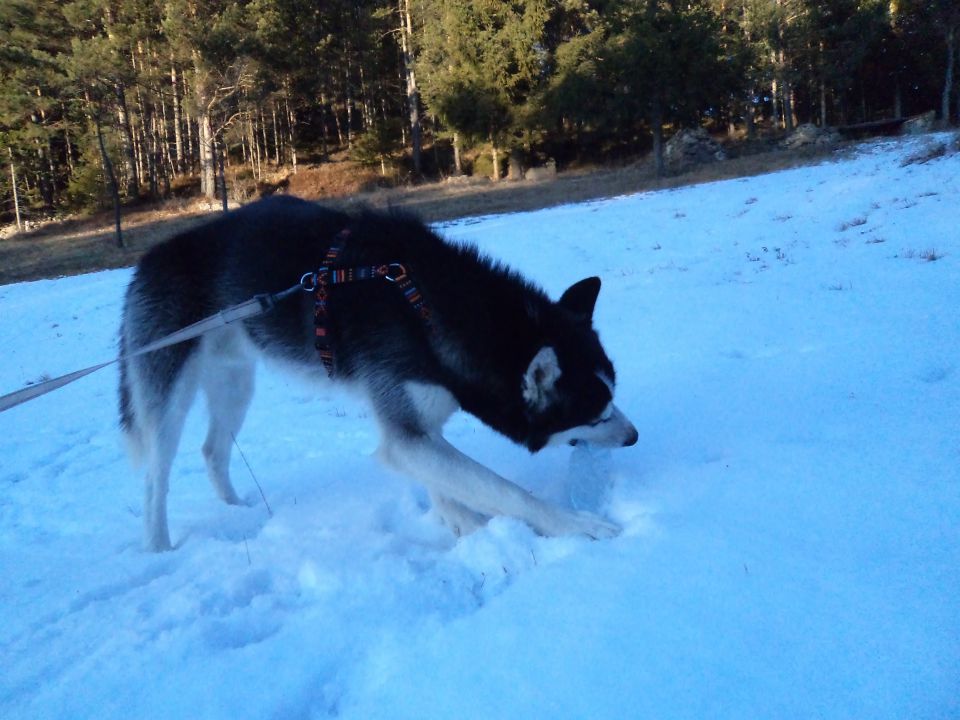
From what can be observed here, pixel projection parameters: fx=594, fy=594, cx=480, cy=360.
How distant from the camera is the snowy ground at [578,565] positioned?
5.49 feet

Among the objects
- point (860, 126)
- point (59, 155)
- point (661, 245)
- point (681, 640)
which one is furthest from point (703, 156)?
point (59, 155)

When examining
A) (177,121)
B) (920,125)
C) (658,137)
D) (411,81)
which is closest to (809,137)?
(920,125)

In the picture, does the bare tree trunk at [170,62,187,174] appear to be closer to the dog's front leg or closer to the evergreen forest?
the evergreen forest

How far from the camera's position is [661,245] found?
10.5 meters

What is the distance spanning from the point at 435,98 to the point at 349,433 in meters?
35.9

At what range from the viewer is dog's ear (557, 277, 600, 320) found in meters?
3.11

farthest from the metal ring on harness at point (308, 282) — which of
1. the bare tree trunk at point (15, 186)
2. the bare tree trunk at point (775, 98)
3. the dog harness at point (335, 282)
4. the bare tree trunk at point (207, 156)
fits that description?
the bare tree trunk at point (775, 98)

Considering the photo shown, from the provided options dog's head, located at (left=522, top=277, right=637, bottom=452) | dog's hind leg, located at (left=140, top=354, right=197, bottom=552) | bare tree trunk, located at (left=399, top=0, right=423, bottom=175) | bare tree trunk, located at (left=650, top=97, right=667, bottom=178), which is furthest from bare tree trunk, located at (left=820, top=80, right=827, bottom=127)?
dog's hind leg, located at (left=140, top=354, right=197, bottom=552)

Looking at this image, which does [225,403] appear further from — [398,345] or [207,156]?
[207,156]

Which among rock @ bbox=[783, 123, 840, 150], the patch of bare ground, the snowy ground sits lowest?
the snowy ground

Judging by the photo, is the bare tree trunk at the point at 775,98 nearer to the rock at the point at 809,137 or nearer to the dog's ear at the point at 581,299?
the rock at the point at 809,137

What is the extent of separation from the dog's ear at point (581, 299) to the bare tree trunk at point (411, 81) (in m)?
39.9

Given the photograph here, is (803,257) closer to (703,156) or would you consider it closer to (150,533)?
(150,533)

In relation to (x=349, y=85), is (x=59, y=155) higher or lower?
lower
